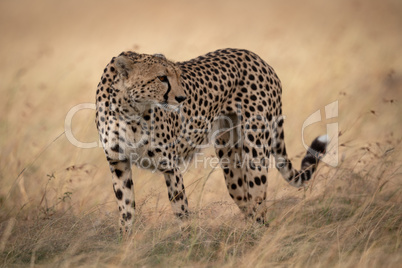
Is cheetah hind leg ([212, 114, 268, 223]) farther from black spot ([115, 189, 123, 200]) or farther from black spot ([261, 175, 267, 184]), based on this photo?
black spot ([115, 189, 123, 200])

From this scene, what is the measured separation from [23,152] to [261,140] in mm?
1874

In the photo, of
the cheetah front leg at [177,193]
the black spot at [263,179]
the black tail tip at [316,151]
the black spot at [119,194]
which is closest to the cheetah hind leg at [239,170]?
the black spot at [263,179]

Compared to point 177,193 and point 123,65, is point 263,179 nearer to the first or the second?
point 177,193

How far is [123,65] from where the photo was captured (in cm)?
342

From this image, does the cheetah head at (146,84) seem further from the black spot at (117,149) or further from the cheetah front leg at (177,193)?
the cheetah front leg at (177,193)

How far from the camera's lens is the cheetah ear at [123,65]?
133 inches

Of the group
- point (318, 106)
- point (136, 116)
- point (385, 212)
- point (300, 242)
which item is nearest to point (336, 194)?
point (385, 212)

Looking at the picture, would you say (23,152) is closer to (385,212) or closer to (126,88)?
(126,88)

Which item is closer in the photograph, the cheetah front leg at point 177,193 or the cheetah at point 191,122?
the cheetah at point 191,122

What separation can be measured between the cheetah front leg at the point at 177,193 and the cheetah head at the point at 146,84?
1.49ft

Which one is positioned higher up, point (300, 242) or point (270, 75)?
point (270, 75)

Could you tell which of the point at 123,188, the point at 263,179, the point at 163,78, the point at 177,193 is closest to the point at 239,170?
the point at 263,179

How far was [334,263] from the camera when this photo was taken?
2.97 m

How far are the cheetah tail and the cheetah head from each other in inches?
40.1
